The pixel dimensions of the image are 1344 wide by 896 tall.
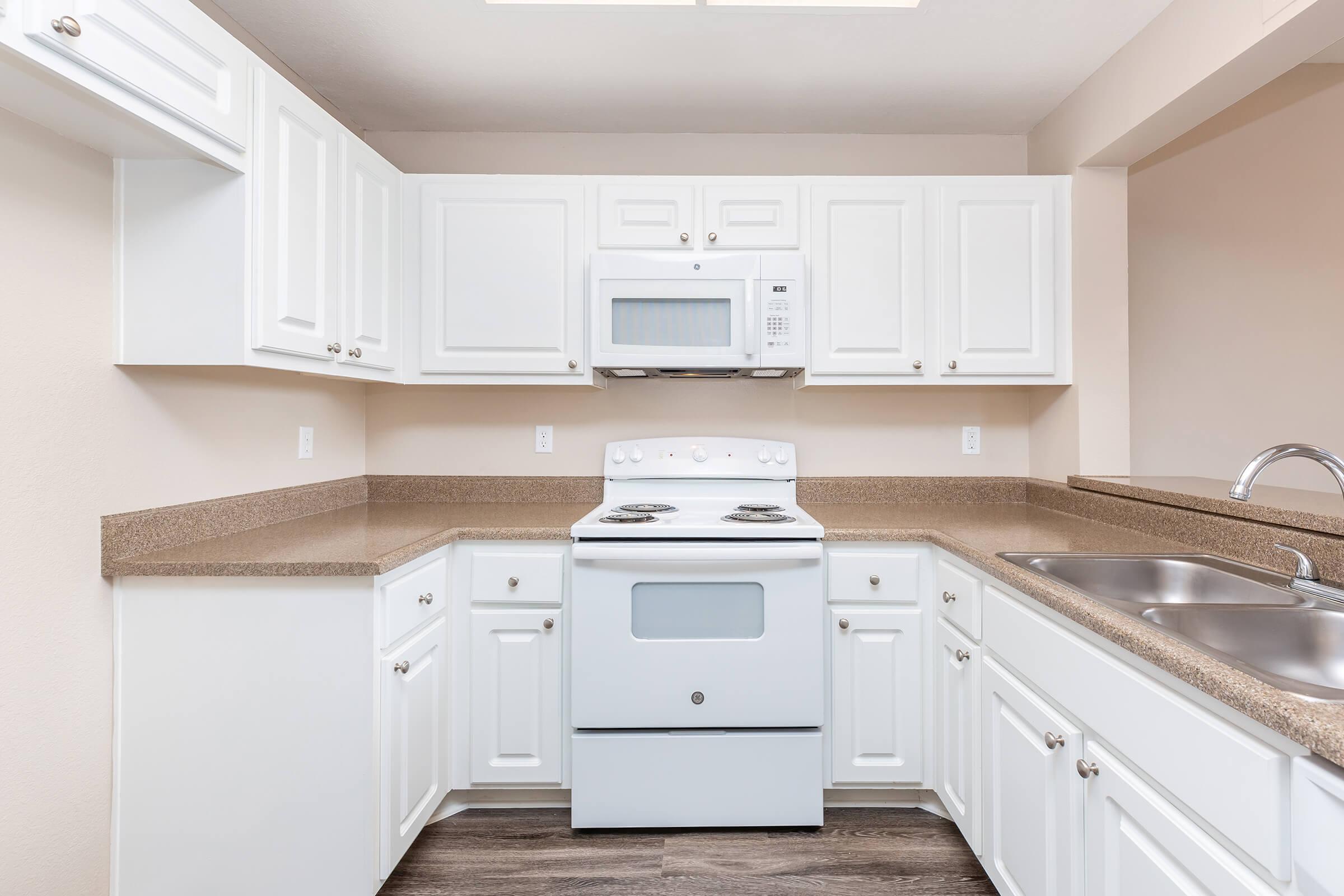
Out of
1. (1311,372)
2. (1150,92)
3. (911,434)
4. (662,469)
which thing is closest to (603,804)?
(662,469)

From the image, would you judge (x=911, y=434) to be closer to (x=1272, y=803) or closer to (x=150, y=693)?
(x=1272, y=803)

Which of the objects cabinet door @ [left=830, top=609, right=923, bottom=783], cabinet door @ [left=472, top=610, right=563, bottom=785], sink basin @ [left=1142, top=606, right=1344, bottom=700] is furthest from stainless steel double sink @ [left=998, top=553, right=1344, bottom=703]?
cabinet door @ [left=472, top=610, right=563, bottom=785]

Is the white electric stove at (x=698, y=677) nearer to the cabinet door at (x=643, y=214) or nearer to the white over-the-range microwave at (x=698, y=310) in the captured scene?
the white over-the-range microwave at (x=698, y=310)

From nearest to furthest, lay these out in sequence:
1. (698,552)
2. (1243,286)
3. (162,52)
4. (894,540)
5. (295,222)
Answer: (162,52) → (295,222) → (698,552) → (894,540) → (1243,286)

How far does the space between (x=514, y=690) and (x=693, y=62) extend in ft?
6.56

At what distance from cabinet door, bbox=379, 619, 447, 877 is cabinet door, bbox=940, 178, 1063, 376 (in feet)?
6.17

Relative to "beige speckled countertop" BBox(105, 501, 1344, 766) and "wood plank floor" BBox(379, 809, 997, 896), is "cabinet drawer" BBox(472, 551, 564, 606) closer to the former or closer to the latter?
"beige speckled countertop" BBox(105, 501, 1344, 766)

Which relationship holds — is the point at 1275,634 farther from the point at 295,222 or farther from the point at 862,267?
the point at 295,222

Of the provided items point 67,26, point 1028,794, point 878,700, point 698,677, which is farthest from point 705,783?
point 67,26

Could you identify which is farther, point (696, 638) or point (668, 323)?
point (668, 323)

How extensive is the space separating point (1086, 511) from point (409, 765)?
2.15 metres

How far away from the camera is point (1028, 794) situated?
4.30ft

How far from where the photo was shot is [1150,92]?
181cm

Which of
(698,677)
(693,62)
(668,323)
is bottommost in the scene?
(698,677)
